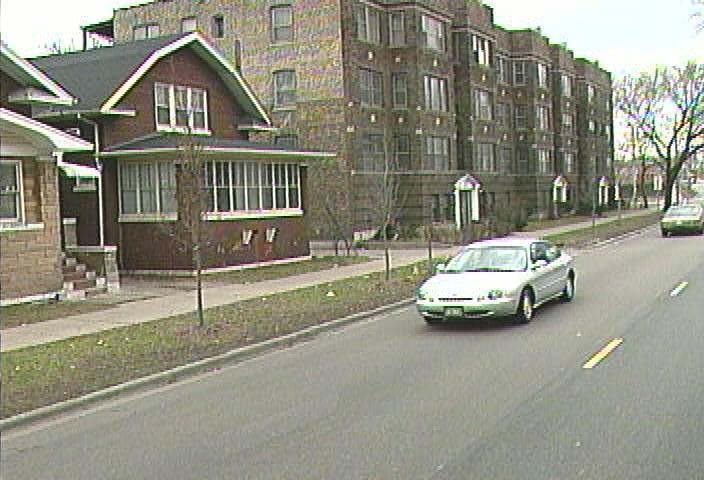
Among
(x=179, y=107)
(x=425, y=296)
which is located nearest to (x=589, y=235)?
(x=179, y=107)

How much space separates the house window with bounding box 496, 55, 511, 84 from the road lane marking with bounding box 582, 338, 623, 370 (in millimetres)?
47747

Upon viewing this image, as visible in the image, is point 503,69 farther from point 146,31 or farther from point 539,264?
point 539,264

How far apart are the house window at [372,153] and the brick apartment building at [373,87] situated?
58 millimetres

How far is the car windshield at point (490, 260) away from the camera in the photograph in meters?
15.1

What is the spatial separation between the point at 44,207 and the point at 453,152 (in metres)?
30.8

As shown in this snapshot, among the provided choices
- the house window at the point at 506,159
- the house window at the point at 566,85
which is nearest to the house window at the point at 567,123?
the house window at the point at 566,85

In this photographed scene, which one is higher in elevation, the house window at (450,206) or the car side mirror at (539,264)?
the house window at (450,206)

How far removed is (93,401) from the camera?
9.83 metres

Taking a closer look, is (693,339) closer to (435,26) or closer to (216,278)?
(216,278)

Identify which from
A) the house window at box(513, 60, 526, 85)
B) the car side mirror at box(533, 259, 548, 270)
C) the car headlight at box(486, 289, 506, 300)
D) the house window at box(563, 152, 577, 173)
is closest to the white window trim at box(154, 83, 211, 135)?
the car side mirror at box(533, 259, 548, 270)

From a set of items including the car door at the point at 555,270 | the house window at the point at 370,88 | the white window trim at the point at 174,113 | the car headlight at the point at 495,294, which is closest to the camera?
the car headlight at the point at 495,294

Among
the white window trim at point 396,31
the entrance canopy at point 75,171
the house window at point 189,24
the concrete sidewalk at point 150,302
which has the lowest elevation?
the concrete sidewalk at point 150,302

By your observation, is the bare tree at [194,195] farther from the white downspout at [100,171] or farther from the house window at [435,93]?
the house window at [435,93]

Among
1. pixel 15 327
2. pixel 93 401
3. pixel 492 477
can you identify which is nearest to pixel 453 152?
pixel 15 327
